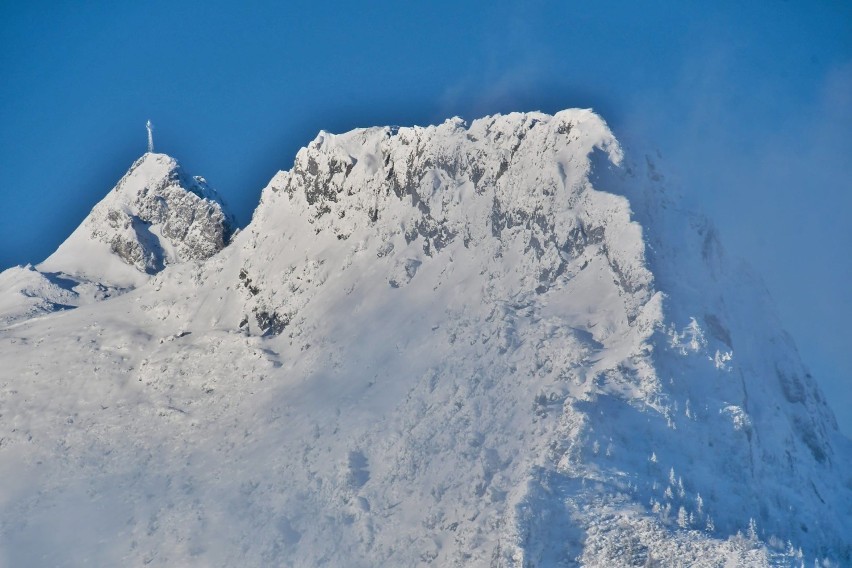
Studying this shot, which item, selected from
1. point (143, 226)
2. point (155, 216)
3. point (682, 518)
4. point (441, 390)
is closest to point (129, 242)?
point (143, 226)

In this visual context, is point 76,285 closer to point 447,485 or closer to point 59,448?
point 59,448

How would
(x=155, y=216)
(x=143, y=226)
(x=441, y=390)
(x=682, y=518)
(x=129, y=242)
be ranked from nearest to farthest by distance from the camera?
(x=682, y=518)
(x=441, y=390)
(x=129, y=242)
(x=143, y=226)
(x=155, y=216)

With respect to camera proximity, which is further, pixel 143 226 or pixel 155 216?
pixel 155 216

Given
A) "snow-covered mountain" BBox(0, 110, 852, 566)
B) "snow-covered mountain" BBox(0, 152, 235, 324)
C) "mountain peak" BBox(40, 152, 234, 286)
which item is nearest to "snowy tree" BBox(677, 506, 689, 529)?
"snow-covered mountain" BBox(0, 110, 852, 566)

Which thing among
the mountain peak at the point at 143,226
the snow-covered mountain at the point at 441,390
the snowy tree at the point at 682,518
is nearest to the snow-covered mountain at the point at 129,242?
the mountain peak at the point at 143,226

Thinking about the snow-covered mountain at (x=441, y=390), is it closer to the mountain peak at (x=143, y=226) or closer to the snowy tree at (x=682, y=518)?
the snowy tree at (x=682, y=518)

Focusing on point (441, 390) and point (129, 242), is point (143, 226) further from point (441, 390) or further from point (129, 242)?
point (441, 390)
